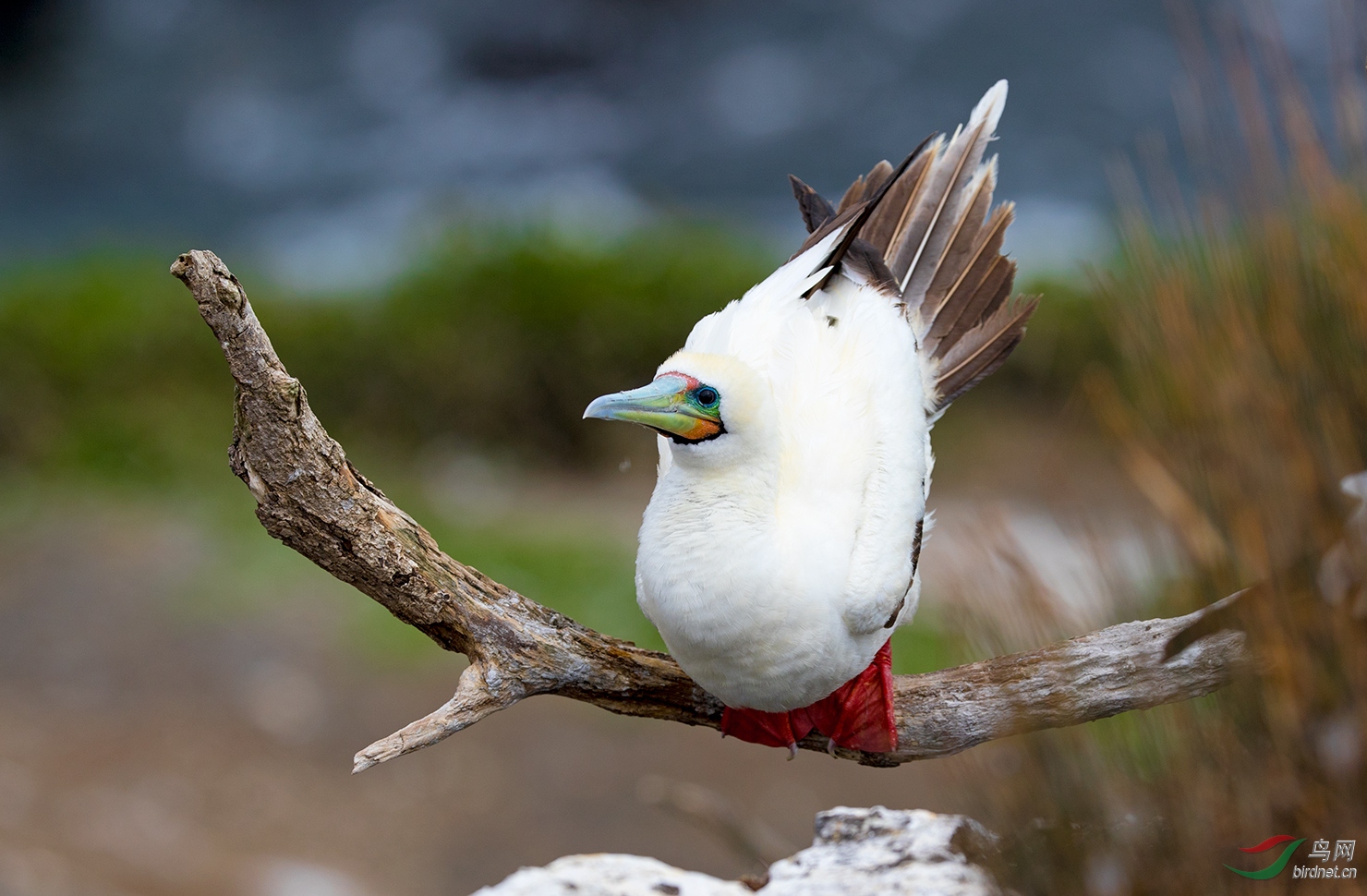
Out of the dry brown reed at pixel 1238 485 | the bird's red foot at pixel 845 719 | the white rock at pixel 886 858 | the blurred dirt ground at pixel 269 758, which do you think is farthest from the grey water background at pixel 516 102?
the dry brown reed at pixel 1238 485

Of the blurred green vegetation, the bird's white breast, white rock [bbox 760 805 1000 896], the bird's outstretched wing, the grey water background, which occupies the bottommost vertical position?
white rock [bbox 760 805 1000 896]

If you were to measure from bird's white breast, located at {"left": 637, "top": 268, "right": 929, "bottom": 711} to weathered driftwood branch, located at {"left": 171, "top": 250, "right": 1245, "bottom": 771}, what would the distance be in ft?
0.63

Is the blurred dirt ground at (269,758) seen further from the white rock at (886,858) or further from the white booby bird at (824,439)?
the white rock at (886,858)

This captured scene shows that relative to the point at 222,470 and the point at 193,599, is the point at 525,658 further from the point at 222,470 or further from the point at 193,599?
the point at 222,470

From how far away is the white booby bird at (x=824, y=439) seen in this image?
84.4 inches

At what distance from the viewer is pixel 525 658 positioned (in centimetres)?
218

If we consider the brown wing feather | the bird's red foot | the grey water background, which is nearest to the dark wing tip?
the brown wing feather

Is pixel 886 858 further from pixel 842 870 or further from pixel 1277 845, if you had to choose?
pixel 1277 845

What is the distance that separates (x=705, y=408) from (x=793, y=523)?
324 millimetres

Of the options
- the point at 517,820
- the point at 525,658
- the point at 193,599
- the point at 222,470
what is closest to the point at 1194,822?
the point at 525,658

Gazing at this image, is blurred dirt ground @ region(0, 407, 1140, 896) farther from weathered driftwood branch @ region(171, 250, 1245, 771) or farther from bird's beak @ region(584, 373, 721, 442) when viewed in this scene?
bird's beak @ region(584, 373, 721, 442)

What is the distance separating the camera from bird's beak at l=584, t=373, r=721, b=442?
2072 millimetres

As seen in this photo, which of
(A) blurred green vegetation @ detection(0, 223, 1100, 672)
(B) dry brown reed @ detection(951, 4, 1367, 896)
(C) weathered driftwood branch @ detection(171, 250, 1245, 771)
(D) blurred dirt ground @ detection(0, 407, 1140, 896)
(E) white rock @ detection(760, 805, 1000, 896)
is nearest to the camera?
(B) dry brown reed @ detection(951, 4, 1367, 896)

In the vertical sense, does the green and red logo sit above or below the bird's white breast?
below
